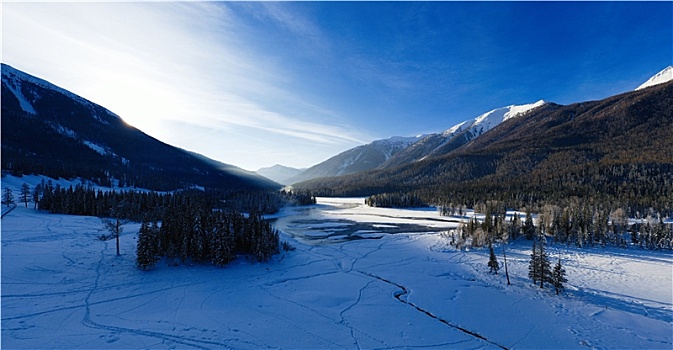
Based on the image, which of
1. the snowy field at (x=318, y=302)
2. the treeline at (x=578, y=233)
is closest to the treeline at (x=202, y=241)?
the snowy field at (x=318, y=302)

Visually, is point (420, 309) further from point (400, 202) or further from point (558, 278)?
point (400, 202)

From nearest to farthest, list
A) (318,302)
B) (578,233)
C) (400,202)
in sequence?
(318,302) < (578,233) < (400,202)

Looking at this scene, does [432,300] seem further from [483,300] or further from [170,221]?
[170,221]

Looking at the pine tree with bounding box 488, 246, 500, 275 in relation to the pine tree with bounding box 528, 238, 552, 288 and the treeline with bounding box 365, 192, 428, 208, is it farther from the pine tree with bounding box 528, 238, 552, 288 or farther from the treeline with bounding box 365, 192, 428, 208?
the treeline with bounding box 365, 192, 428, 208

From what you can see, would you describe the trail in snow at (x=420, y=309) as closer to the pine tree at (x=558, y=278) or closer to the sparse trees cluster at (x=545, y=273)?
the sparse trees cluster at (x=545, y=273)

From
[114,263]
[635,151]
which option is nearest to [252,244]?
[114,263]

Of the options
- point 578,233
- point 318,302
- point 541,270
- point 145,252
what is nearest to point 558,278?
point 541,270
